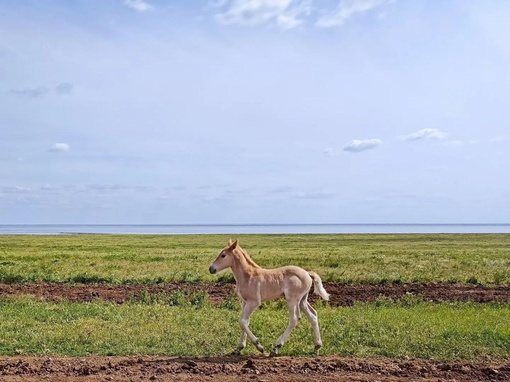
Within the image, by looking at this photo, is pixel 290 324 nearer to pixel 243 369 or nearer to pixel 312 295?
pixel 243 369

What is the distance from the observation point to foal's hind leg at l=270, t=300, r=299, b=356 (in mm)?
11234

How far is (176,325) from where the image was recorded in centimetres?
1453

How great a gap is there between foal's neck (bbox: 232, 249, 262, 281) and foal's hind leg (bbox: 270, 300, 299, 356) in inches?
39.8

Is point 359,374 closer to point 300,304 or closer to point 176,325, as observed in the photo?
point 300,304

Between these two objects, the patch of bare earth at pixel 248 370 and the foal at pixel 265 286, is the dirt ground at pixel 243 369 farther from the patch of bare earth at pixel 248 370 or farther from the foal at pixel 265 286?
the foal at pixel 265 286

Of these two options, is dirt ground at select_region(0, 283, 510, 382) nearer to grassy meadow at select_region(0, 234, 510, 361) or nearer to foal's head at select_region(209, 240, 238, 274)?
grassy meadow at select_region(0, 234, 510, 361)

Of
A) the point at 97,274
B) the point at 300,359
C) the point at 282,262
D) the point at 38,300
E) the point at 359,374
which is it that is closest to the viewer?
the point at 359,374

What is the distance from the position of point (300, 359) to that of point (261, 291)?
5.44 feet

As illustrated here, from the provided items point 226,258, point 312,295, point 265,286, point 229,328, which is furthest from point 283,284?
point 312,295

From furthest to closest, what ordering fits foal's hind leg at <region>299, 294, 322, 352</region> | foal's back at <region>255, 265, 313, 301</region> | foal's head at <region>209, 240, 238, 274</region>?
foal's head at <region>209, 240, 238, 274</region> < foal's back at <region>255, 265, 313, 301</region> < foal's hind leg at <region>299, 294, 322, 352</region>

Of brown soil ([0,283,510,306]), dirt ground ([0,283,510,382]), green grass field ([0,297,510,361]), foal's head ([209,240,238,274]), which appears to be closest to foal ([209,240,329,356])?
foal's head ([209,240,238,274])

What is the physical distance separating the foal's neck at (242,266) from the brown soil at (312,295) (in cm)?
793

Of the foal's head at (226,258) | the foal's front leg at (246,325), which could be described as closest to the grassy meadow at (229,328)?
the foal's front leg at (246,325)

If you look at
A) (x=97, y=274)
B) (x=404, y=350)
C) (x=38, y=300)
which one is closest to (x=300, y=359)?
(x=404, y=350)
